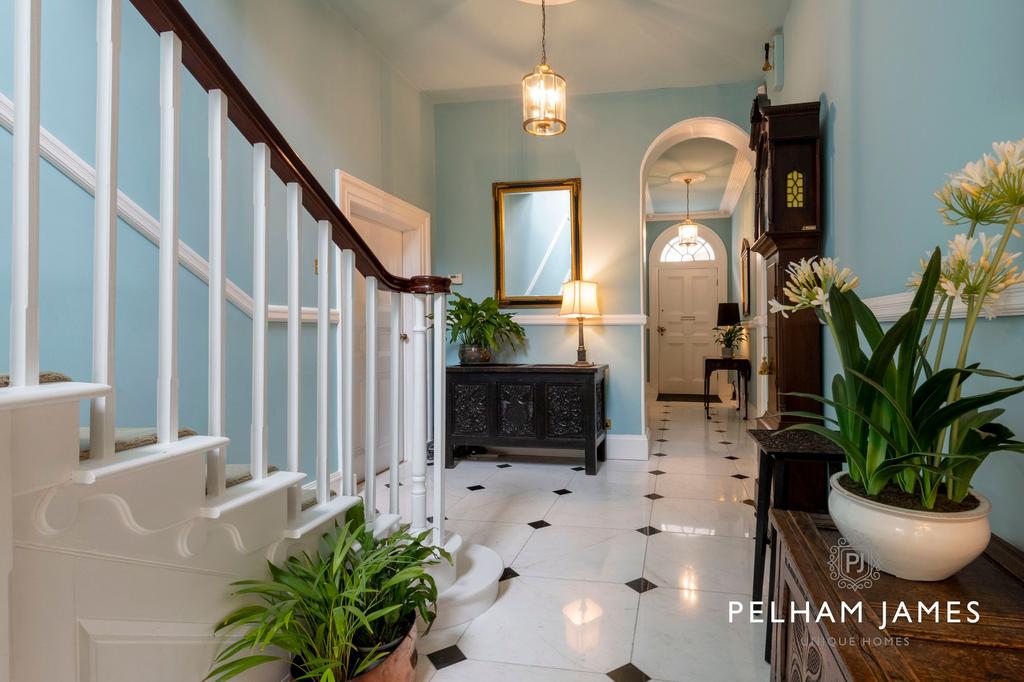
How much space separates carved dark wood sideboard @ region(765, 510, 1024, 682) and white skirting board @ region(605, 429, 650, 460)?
10.7 ft

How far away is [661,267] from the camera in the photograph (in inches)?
343

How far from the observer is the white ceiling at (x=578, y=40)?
3326mm

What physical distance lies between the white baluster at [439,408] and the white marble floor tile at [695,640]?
0.79 meters

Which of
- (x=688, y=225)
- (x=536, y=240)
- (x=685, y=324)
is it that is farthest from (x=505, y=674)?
(x=685, y=324)

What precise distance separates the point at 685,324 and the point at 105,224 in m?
8.48

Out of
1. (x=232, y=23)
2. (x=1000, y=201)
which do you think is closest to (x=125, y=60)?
(x=232, y=23)

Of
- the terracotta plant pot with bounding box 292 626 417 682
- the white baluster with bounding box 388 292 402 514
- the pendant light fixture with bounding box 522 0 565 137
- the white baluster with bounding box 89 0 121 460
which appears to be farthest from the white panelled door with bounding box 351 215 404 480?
the white baluster with bounding box 89 0 121 460

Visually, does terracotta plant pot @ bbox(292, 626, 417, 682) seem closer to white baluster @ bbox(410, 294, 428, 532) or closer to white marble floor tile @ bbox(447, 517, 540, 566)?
white baluster @ bbox(410, 294, 428, 532)

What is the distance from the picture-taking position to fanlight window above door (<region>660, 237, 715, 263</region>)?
8524 mm

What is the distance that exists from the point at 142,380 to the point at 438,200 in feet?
10.1

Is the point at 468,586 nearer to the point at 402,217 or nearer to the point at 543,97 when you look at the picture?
the point at 543,97

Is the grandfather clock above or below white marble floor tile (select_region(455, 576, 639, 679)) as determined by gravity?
above

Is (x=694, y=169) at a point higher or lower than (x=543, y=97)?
higher

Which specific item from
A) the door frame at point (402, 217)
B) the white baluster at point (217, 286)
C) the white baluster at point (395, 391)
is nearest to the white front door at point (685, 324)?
the door frame at point (402, 217)
